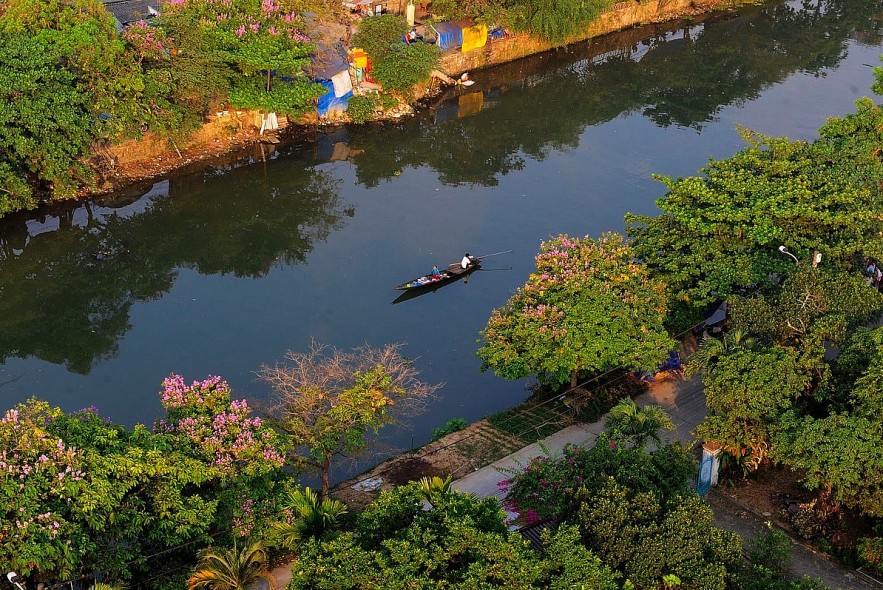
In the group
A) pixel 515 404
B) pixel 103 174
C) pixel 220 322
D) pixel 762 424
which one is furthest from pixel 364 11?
pixel 762 424

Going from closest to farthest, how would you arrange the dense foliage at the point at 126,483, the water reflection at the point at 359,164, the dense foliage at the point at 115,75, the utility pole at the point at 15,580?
the utility pole at the point at 15,580 → the dense foliage at the point at 126,483 → the water reflection at the point at 359,164 → the dense foliage at the point at 115,75

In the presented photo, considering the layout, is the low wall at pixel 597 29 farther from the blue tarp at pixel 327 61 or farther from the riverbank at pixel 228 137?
the blue tarp at pixel 327 61

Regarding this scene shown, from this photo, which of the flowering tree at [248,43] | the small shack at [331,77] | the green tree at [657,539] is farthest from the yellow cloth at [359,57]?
the green tree at [657,539]

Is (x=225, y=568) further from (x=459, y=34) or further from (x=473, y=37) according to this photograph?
(x=473, y=37)

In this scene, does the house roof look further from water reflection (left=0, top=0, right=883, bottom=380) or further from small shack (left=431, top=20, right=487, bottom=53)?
small shack (left=431, top=20, right=487, bottom=53)

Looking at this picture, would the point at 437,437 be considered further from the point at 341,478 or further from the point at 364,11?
the point at 364,11
